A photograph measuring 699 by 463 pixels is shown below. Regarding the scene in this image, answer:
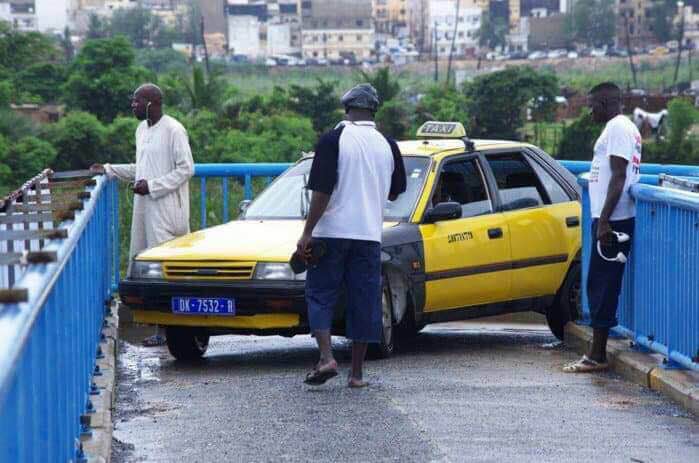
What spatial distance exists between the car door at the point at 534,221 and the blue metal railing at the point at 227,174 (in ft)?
8.01

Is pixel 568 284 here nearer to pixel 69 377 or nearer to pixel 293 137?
pixel 69 377

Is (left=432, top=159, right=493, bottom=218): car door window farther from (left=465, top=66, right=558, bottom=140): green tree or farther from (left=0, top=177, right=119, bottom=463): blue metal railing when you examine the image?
(left=465, top=66, right=558, bottom=140): green tree

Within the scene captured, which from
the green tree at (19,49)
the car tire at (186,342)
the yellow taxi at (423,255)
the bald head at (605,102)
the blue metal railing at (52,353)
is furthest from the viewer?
the green tree at (19,49)

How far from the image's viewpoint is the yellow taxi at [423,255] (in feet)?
32.8

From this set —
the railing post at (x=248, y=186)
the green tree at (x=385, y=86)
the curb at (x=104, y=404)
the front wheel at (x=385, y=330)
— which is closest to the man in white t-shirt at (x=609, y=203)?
the front wheel at (x=385, y=330)

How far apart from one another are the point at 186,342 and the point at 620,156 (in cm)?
335

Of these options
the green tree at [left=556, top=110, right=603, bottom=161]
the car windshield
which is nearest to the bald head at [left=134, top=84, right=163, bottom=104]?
the car windshield

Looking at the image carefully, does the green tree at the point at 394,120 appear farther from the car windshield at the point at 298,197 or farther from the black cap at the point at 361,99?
the black cap at the point at 361,99

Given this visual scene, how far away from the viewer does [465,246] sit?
11.0 m

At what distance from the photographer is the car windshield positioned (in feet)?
36.1

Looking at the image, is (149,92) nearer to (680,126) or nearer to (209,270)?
(209,270)

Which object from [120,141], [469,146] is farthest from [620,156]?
[120,141]

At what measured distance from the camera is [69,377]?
20.8 ft

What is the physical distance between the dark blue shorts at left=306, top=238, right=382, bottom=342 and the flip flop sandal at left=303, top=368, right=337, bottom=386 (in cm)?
26
